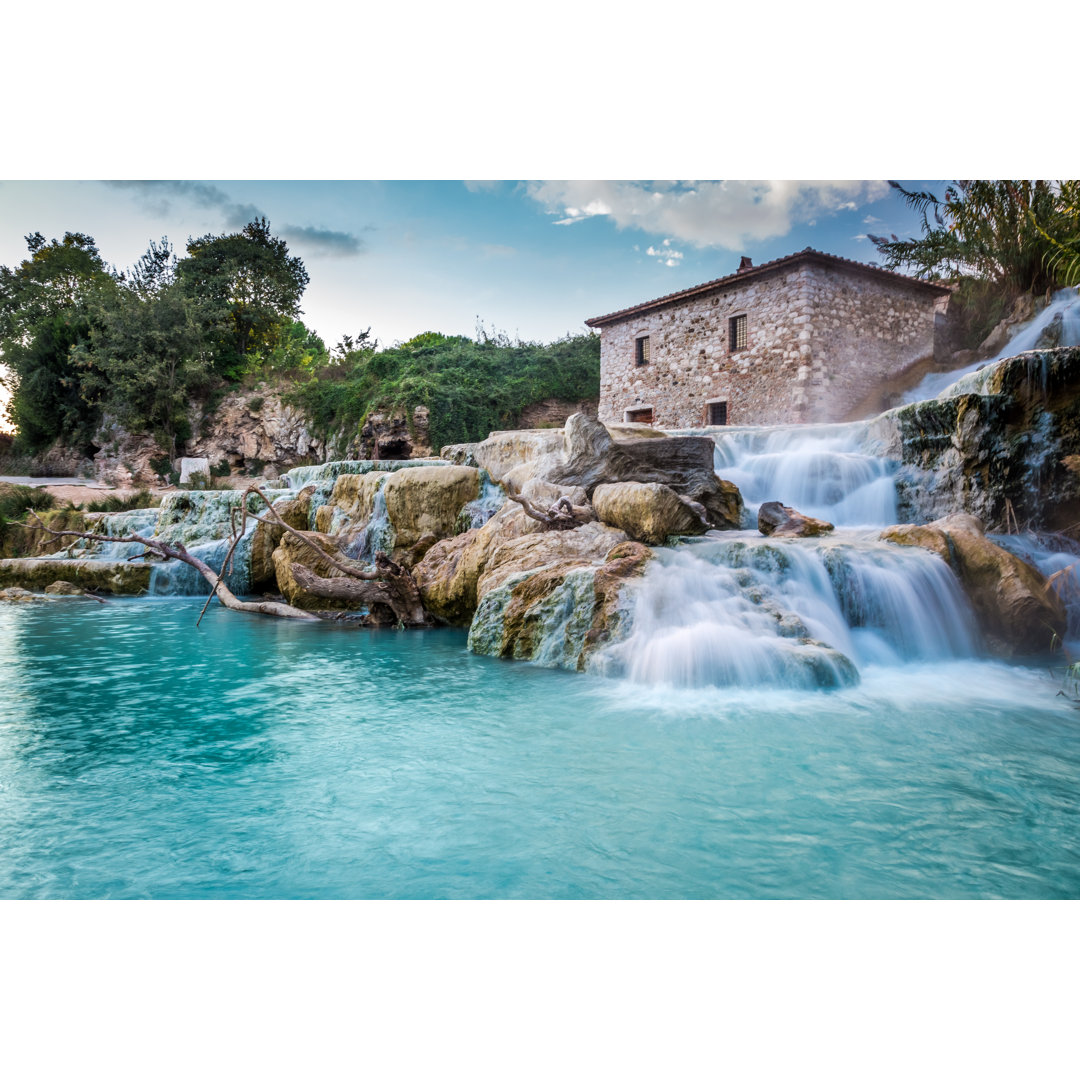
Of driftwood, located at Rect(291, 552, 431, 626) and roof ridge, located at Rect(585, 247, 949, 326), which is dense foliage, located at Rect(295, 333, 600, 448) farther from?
driftwood, located at Rect(291, 552, 431, 626)

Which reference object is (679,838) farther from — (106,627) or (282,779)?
(106,627)

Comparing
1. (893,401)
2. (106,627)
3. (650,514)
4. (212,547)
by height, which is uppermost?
(893,401)

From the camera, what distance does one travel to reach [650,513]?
5.67 metres

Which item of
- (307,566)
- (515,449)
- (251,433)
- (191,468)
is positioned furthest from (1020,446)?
(251,433)

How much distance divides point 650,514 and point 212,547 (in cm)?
608

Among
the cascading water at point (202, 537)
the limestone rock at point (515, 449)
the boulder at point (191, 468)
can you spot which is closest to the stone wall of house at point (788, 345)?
the limestone rock at point (515, 449)

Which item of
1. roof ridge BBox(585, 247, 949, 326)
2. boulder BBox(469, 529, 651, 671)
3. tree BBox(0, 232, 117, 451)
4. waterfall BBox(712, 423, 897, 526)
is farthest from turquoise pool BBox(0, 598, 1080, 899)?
tree BBox(0, 232, 117, 451)

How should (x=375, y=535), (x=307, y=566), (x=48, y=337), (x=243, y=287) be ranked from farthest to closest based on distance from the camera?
(x=243, y=287) → (x=48, y=337) → (x=375, y=535) → (x=307, y=566)

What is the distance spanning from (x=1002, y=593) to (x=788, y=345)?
8.92 m

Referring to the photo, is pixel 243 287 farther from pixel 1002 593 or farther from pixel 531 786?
pixel 531 786

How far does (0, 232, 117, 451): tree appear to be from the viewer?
13.3 metres

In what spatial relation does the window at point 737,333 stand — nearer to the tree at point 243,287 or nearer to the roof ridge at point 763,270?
the roof ridge at point 763,270

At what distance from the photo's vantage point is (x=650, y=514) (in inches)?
223
